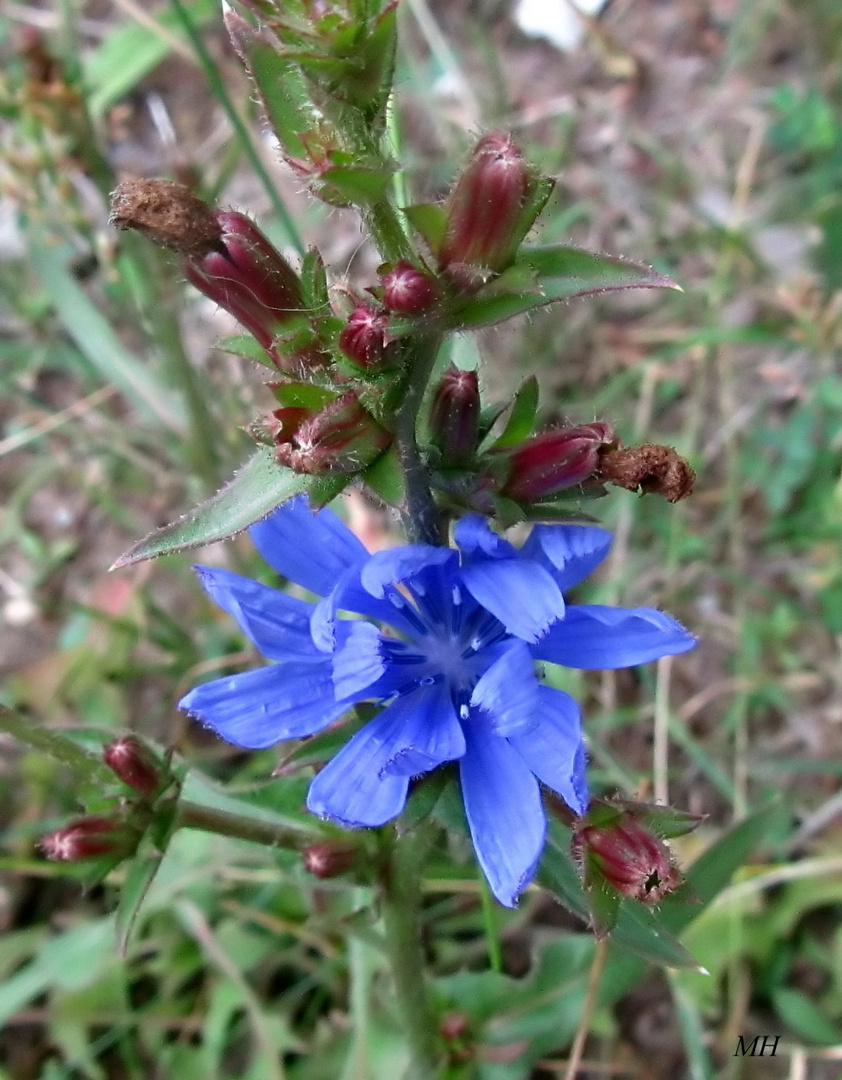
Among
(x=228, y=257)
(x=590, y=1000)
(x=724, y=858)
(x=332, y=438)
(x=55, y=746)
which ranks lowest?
(x=590, y=1000)

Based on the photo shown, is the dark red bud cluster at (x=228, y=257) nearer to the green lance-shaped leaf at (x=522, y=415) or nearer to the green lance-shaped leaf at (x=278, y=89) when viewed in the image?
the green lance-shaped leaf at (x=278, y=89)

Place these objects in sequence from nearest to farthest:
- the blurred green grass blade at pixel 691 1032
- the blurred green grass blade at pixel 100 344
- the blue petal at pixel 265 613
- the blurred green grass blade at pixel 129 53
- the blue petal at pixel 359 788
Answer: the blue petal at pixel 359 788 → the blue petal at pixel 265 613 → the blurred green grass blade at pixel 691 1032 → the blurred green grass blade at pixel 100 344 → the blurred green grass blade at pixel 129 53

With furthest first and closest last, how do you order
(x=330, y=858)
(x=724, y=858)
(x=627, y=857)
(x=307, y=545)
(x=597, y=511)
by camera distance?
(x=597, y=511), (x=724, y=858), (x=330, y=858), (x=307, y=545), (x=627, y=857)

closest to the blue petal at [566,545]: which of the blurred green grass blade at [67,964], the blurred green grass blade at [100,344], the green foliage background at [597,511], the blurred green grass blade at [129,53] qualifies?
the green foliage background at [597,511]

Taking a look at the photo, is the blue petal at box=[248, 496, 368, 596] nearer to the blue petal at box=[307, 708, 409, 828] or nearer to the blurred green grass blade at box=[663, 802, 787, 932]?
the blue petal at box=[307, 708, 409, 828]

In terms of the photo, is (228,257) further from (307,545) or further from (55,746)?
(55,746)

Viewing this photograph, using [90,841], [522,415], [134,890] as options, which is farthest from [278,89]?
[134,890]
